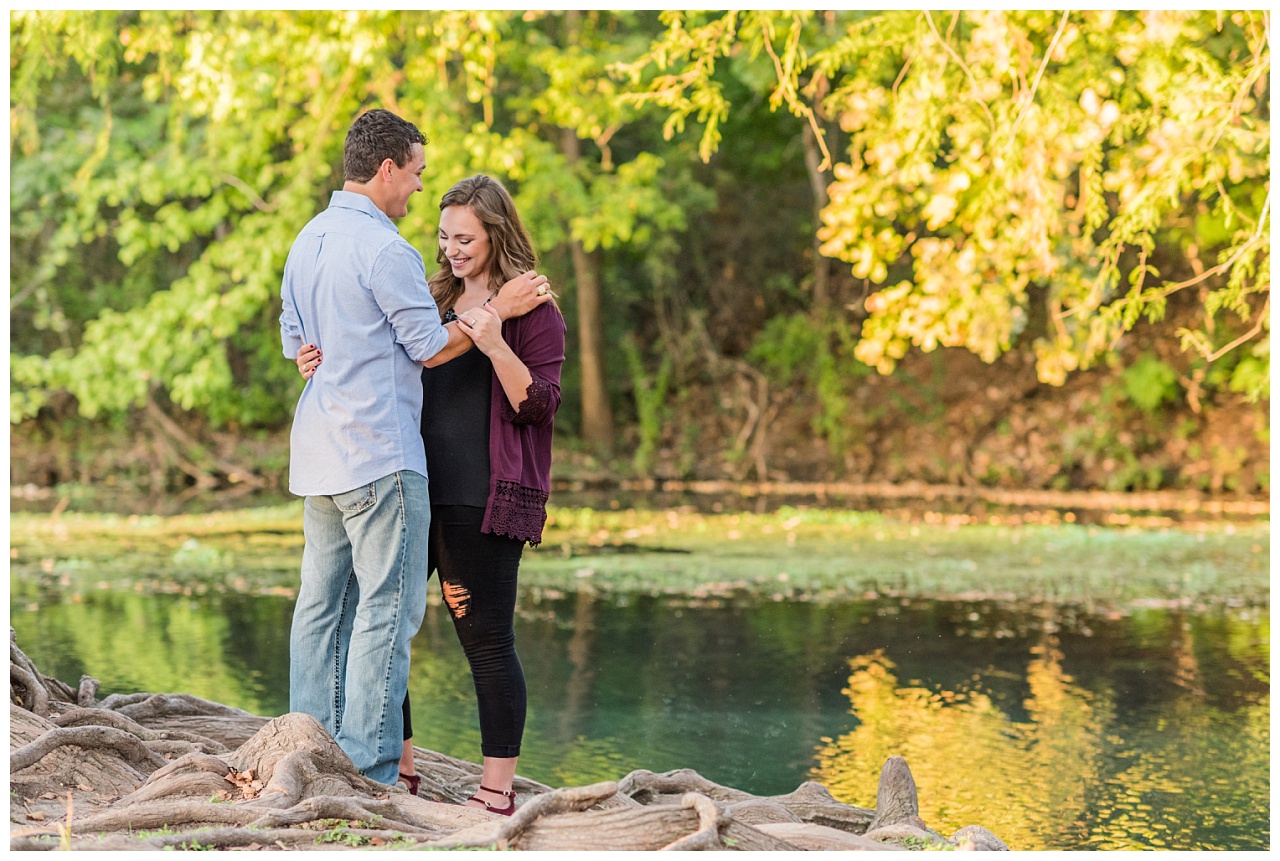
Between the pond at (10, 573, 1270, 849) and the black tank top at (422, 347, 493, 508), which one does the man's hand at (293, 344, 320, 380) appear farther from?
the pond at (10, 573, 1270, 849)

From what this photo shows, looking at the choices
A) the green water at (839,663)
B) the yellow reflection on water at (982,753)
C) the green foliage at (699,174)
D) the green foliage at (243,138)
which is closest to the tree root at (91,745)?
the green water at (839,663)

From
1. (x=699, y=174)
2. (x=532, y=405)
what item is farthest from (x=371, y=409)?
(x=699, y=174)

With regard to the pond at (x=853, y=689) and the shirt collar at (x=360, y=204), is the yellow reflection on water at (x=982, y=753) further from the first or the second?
the shirt collar at (x=360, y=204)

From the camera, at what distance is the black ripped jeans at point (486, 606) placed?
4242 millimetres

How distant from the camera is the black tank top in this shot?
14.0 ft

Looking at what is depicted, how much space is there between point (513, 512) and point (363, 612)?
0.51 metres

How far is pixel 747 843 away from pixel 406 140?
7.14ft

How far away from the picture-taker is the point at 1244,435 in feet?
67.3

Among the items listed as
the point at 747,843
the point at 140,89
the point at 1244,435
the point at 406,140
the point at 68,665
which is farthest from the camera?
the point at 140,89

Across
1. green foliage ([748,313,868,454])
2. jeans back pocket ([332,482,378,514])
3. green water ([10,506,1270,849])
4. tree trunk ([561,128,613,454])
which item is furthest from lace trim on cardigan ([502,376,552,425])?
tree trunk ([561,128,613,454])

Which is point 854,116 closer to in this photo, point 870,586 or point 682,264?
point 870,586

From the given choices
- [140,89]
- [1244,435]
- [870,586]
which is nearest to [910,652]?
[870,586]

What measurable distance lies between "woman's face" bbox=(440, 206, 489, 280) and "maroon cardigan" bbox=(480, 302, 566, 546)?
0.72 feet

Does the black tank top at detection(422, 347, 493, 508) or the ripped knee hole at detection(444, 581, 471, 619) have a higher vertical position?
the black tank top at detection(422, 347, 493, 508)
